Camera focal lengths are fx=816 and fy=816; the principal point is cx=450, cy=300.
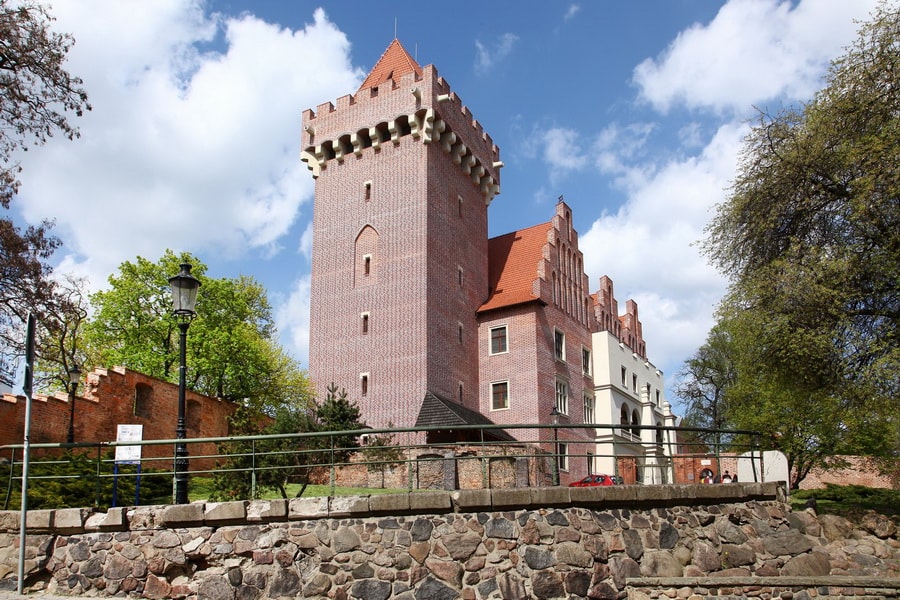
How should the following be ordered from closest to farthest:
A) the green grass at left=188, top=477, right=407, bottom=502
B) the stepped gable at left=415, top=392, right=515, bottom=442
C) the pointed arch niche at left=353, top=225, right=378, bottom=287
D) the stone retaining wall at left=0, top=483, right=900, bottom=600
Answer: the stone retaining wall at left=0, top=483, right=900, bottom=600 → the green grass at left=188, top=477, right=407, bottom=502 → the stepped gable at left=415, top=392, right=515, bottom=442 → the pointed arch niche at left=353, top=225, right=378, bottom=287

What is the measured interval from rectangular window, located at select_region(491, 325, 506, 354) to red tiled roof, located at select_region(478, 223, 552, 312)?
1.03 metres

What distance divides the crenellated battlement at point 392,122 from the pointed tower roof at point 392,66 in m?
1.49

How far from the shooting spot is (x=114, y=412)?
2686 centimetres

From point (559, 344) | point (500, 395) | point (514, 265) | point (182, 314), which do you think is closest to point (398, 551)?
point (182, 314)

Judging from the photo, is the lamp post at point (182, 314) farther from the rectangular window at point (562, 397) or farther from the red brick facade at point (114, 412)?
the rectangular window at point (562, 397)

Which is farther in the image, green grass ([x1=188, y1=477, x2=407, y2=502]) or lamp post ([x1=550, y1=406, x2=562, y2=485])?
green grass ([x1=188, y1=477, x2=407, y2=502])

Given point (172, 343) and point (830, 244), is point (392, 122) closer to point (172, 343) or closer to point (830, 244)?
point (172, 343)

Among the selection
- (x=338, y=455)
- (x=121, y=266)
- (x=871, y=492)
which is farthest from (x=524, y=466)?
(x=121, y=266)

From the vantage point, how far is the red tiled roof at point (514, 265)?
38125 mm

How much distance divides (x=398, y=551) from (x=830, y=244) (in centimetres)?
1334

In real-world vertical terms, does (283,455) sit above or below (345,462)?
above

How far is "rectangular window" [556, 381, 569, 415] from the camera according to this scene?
37750mm

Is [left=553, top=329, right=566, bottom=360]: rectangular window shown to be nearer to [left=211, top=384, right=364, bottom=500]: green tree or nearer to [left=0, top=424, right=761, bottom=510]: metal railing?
[left=0, top=424, right=761, bottom=510]: metal railing

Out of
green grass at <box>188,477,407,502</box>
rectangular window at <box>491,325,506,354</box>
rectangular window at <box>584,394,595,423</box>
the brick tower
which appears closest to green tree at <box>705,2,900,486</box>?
green grass at <box>188,477,407,502</box>
